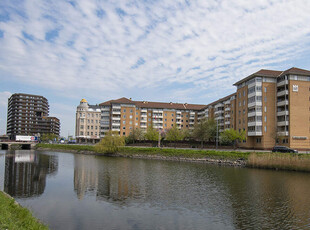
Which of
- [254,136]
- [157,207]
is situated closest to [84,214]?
[157,207]

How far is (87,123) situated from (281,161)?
453 ft

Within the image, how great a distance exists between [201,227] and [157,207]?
17.7 ft

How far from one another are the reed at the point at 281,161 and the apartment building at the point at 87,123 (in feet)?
415

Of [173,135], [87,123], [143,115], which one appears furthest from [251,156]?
[87,123]

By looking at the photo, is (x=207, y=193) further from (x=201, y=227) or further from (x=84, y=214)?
(x=84, y=214)

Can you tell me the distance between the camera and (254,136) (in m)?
85.9

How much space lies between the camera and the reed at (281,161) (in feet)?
158

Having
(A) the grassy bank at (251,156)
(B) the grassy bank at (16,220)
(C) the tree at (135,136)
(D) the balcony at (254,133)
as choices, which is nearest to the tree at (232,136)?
(D) the balcony at (254,133)

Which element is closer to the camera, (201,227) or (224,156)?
(201,227)

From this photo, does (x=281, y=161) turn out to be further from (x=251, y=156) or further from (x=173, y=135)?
(x=173, y=135)

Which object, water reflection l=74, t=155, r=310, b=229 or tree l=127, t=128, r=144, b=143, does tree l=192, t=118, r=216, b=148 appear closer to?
tree l=127, t=128, r=144, b=143

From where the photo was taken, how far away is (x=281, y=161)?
5072 cm

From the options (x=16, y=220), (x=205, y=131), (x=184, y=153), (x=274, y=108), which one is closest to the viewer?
(x=16, y=220)

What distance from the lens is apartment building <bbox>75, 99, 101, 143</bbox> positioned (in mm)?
168125
